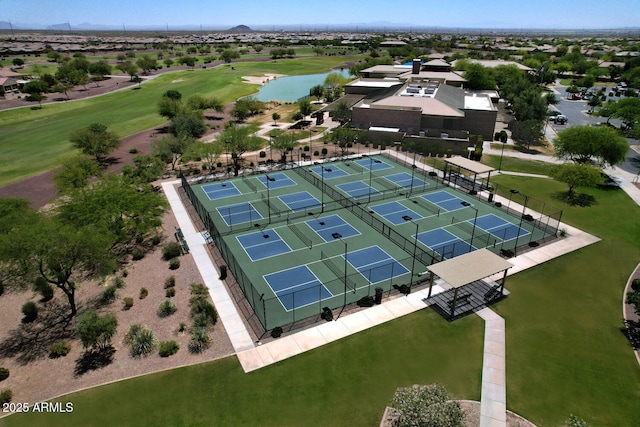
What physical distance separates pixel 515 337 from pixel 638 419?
6.67 m

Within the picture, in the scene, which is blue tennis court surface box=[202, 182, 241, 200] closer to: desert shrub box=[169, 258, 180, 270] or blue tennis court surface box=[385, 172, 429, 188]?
desert shrub box=[169, 258, 180, 270]

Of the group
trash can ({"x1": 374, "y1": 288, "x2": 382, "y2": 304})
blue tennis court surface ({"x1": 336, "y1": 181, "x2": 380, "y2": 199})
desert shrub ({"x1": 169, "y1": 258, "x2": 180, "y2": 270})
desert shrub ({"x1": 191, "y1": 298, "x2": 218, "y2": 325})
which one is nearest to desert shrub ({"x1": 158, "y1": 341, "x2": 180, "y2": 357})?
desert shrub ({"x1": 191, "y1": 298, "x2": 218, "y2": 325})

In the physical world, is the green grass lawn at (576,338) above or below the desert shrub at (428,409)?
below

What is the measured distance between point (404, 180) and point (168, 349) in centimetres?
3519

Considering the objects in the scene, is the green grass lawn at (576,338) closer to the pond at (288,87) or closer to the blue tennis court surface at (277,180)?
the blue tennis court surface at (277,180)

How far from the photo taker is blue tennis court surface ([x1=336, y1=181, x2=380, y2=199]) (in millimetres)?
44531

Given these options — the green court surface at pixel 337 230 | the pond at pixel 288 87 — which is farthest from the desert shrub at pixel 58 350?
the pond at pixel 288 87

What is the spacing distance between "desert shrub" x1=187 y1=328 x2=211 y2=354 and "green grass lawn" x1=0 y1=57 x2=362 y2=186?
143ft

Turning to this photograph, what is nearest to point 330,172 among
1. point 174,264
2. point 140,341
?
point 174,264

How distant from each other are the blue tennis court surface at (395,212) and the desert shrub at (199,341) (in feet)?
70.8

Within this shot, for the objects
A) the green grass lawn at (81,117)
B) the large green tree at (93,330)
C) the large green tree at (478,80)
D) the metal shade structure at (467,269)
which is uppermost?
the large green tree at (478,80)

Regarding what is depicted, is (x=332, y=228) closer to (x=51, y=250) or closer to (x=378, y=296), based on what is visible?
(x=378, y=296)

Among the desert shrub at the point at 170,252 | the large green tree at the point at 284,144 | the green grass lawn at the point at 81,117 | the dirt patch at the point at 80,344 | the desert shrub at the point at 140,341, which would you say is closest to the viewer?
the dirt patch at the point at 80,344

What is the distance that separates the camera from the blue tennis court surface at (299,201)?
41.6 metres
